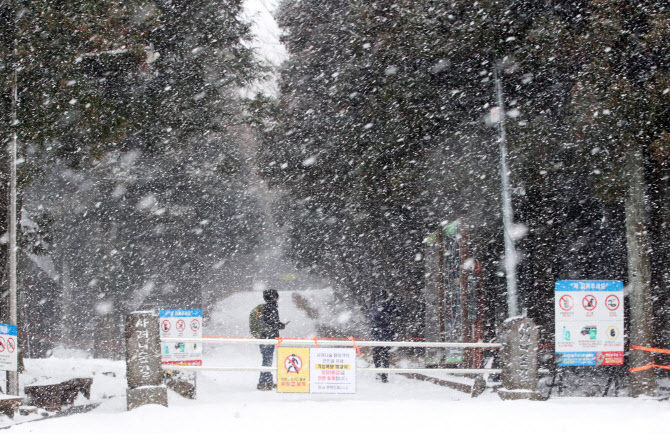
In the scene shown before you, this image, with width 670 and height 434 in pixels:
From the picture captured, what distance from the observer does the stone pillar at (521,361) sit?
8383mm

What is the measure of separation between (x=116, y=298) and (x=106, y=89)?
14.2m

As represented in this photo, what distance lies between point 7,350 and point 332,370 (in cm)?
538

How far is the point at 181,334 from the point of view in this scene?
11.5 metres

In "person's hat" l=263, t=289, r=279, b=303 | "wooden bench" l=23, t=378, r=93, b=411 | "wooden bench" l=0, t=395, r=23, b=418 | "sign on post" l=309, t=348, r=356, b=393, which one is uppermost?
"person's hat" l=263, t=289, r=279, b=303

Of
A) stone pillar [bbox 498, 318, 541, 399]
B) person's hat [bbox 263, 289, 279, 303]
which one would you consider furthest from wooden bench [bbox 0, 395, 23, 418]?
stone pillar [bbox 498, 318, 541, 399]

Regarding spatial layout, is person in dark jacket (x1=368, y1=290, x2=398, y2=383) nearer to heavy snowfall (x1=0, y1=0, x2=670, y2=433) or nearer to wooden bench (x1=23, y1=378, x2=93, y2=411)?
heavy snowfall (x1=0, y1=0, x2=670, y2=433)

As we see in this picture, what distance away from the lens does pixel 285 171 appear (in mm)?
23938

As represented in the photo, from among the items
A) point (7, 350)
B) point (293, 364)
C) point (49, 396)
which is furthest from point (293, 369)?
point (49, 396)

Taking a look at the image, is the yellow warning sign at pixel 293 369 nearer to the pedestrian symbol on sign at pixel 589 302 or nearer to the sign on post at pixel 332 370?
the sign on post at pixel 332 370

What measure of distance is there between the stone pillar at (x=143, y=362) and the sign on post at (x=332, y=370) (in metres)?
1.79

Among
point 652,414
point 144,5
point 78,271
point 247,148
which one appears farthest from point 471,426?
point 247,148

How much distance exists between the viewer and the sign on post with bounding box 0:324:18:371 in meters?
9.94

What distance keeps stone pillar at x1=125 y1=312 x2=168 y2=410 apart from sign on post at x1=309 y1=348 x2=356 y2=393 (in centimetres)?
179

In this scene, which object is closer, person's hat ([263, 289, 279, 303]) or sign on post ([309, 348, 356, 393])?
sign on post ([309, 348, 356, 393])
